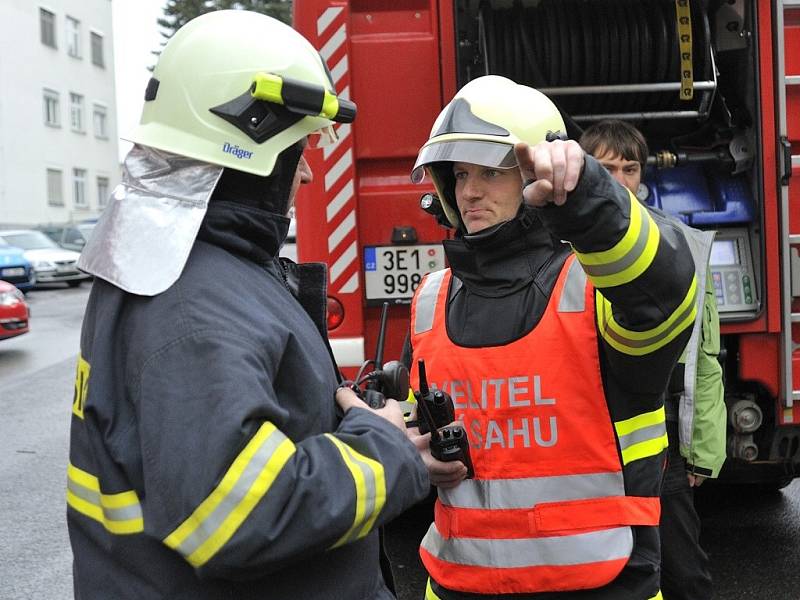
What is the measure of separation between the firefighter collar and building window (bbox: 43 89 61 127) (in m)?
36.5

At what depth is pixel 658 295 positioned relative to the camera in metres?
1.77

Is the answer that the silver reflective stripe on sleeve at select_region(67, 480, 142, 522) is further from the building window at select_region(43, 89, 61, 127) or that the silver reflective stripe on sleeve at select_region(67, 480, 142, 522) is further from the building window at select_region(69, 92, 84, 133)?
the building window at select_region(69, 92, 84, 133)

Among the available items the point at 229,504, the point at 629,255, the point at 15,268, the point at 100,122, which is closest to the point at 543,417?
the point at 629,255

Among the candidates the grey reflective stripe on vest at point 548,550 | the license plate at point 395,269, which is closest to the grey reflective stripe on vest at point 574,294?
the grey reflective stripe on vest at point 548,550

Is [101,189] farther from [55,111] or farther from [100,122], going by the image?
[55,111]

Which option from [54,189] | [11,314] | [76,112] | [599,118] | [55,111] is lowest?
[11,314]

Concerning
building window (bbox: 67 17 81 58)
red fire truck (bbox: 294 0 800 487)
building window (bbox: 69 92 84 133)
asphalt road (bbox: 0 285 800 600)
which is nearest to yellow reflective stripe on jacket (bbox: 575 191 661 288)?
red fire truck (bbox: 294 0 800 487)

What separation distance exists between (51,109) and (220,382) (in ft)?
124

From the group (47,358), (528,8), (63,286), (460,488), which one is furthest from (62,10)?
(460,488)

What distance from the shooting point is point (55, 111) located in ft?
120

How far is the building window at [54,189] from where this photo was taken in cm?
3553

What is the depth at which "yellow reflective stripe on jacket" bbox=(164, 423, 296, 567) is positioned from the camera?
1384 millimetres

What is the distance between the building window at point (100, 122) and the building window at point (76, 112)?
3.60 feet

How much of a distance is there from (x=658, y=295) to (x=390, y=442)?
0.57 meters
